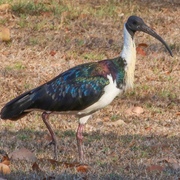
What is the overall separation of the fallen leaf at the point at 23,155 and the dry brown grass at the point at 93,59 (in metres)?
0.21

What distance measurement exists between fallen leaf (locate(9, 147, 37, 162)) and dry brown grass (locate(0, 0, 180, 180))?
0.70ft

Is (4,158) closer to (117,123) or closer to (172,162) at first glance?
(172,162)

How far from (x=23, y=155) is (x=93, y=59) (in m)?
4.82

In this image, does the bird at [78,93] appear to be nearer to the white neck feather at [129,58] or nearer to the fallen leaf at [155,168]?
the white neck feather at [129,58]

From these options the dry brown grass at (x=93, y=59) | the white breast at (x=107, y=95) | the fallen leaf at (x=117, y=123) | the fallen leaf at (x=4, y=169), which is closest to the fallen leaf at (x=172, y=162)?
the dry brown grass at (x=93, y=59)

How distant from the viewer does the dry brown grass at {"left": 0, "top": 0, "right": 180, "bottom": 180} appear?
7.09 meters

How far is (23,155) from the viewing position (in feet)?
22.4

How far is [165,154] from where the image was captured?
737 cm

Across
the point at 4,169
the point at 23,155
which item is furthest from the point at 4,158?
the point at 4,169

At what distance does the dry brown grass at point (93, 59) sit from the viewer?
709 centimetres

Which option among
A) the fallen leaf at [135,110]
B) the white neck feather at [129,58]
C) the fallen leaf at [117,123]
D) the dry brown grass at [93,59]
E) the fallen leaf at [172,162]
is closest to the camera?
the fallen leaf at [172,162]

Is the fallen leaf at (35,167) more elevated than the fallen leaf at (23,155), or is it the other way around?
the fallen leaf at (35,167)

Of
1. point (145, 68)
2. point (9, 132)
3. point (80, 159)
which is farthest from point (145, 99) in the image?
point (80, 159)

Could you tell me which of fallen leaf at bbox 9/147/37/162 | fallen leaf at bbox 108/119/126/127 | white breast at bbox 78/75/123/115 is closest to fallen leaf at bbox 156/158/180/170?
white breast at bbox 78/75/123/115
